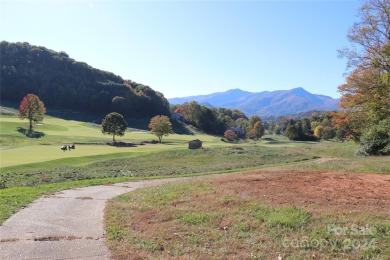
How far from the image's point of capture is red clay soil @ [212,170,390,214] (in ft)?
43.2

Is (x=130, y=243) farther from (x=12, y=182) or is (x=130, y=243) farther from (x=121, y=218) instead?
(x=12, y=182)

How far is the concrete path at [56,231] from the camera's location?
913 cm

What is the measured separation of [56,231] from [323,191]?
1156 centimetres

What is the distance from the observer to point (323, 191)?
631 inches

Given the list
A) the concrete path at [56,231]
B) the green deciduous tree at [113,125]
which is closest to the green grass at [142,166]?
the concrete path at [56,231]

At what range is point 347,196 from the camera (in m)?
14.8

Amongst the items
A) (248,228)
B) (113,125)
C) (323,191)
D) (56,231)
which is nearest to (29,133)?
(113,125)

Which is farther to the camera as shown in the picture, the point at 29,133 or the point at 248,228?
the point at 29,133

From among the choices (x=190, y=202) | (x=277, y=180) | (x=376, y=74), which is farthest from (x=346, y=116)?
(x=190, y=202)

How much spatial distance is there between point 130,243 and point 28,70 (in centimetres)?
18148

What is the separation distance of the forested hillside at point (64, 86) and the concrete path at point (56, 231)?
15279cm

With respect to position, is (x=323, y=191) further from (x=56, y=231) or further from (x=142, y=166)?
(x=142, y=166)

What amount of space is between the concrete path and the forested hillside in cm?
15279

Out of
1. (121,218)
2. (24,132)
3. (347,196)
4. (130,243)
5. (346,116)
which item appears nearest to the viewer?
(130,243)
